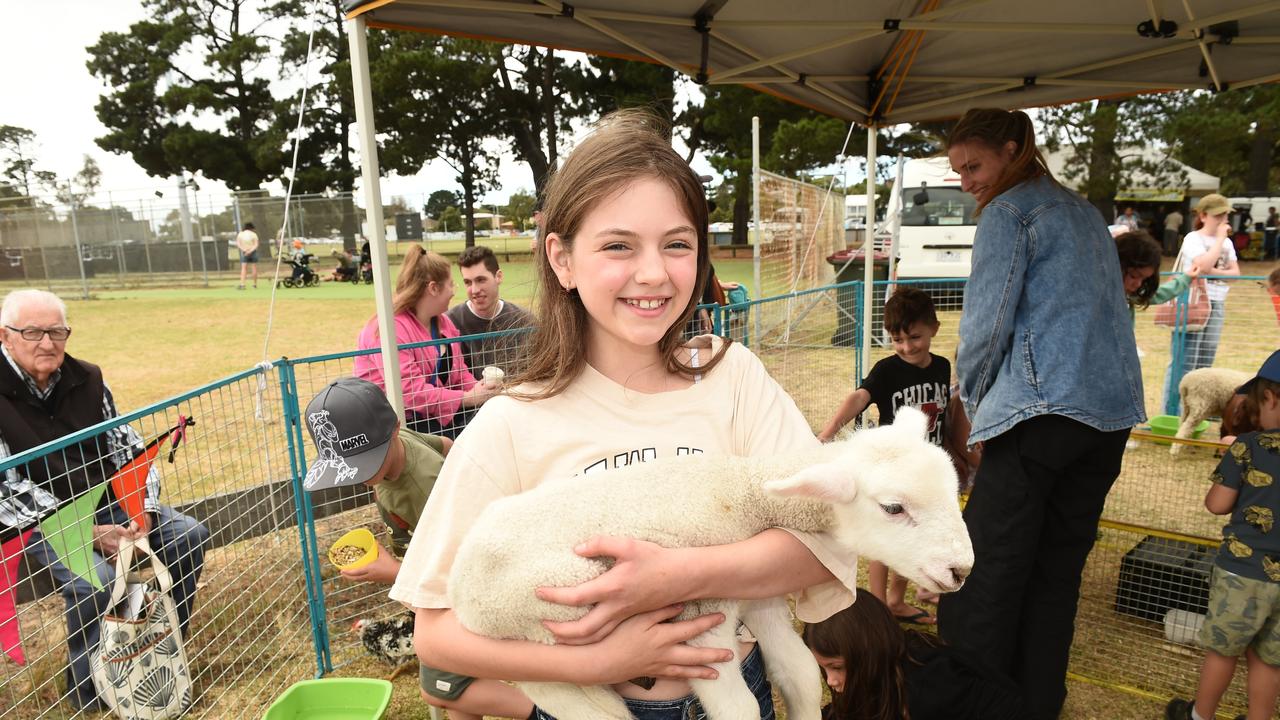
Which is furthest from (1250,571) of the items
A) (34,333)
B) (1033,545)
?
(34,333)

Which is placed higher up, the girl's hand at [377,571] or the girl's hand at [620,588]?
the girl's hand at [620,588]

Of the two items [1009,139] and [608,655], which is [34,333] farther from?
[1009,139]

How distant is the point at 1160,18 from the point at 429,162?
34.7 m

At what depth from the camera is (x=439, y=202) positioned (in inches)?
1244

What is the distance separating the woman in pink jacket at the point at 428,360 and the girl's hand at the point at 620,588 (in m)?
2.71

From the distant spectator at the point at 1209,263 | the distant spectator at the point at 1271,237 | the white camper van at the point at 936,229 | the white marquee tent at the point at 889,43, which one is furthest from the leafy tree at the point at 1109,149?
the white marquee tent at the point at 889,43

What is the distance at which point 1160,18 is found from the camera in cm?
347

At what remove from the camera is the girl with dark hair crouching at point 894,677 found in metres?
2.54

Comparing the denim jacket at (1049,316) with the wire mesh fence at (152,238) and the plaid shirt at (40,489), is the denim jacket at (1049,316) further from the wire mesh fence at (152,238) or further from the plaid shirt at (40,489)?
the wire mesh fence at (152,238)

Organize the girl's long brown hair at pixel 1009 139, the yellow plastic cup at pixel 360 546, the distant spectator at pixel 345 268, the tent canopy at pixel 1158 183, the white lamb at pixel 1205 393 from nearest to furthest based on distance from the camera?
the yellow plastic cup at pixel 360 546
the girl's long brown hair at pixel 1009 139
the white lamb at pixel 1205 393
the tent canopy at pixel 1158 183
the distant spectator at pixel 345 268

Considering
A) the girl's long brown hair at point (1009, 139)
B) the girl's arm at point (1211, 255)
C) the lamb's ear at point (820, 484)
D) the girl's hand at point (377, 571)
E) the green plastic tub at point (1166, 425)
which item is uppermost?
the girl's long brown hair at point (1009, 139)

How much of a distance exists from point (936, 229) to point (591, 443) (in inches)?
544

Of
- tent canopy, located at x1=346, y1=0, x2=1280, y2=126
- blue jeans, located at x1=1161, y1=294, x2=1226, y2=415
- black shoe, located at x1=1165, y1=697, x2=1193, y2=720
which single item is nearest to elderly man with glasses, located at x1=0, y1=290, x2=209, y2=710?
tent canopy, located at x1=346, y1=0, x2=1280, y2=126

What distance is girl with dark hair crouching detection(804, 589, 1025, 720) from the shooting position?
8.32 feet
